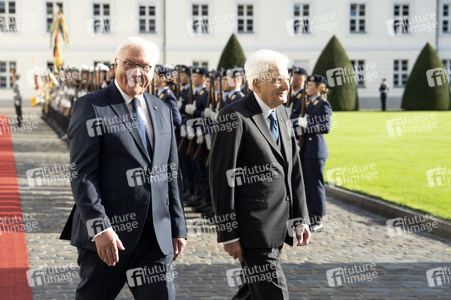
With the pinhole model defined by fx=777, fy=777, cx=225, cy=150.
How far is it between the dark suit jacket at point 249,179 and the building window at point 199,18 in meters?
45.2

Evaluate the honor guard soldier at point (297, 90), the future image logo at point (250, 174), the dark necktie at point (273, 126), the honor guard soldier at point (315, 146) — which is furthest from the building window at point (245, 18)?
the future image logo at point (250, 174)

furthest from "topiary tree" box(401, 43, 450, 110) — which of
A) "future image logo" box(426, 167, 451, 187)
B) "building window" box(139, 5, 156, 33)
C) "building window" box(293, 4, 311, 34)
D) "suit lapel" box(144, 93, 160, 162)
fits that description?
"suit lapel" box(144, 93, 160, 162)

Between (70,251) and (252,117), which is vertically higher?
(252,117)

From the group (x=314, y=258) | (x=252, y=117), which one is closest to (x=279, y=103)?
(x=252, y=117)

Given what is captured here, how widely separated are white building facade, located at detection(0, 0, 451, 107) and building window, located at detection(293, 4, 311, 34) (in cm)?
7

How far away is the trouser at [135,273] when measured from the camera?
4.05 metres

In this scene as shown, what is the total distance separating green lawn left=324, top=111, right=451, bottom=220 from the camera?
11906 mm

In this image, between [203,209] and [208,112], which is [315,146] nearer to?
[208,112]

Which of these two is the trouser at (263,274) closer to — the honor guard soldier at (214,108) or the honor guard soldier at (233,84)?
the honor guard soldier at (233,84)

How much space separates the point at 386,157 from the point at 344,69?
25788 millimetres

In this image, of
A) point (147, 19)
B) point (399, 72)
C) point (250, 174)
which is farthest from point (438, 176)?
point (399, 72)

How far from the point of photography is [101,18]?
48281 mm

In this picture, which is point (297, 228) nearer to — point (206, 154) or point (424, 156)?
point (206, 154)

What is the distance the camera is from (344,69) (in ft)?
141
